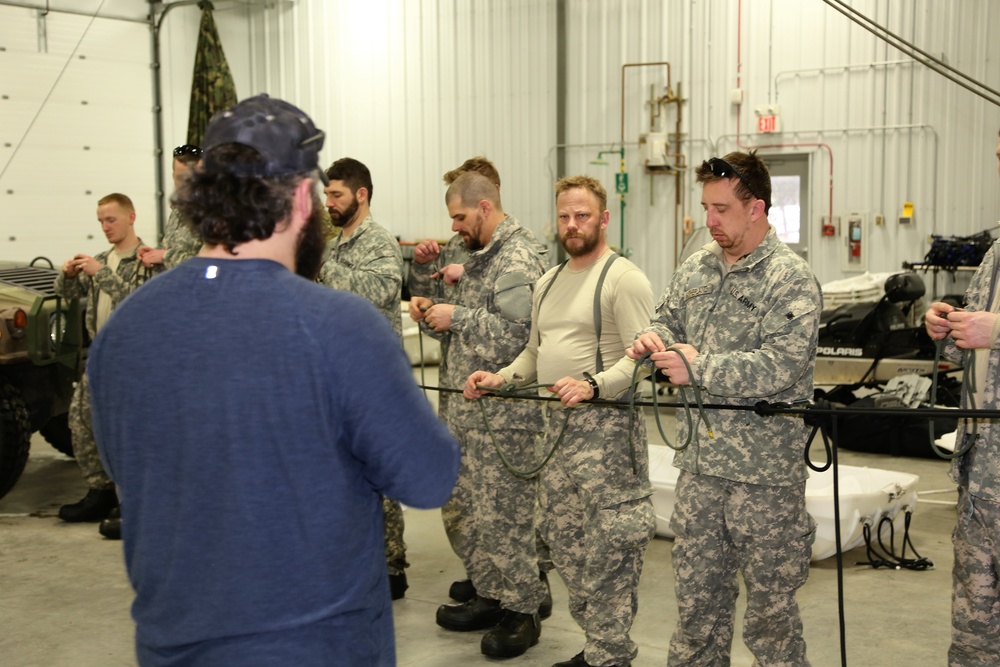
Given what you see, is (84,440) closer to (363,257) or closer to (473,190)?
(363,257)

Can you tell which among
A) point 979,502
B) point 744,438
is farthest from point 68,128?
point 979,502

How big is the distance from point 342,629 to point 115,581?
3895 mm

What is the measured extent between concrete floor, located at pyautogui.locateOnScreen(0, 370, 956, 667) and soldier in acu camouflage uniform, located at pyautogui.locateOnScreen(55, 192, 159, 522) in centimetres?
21

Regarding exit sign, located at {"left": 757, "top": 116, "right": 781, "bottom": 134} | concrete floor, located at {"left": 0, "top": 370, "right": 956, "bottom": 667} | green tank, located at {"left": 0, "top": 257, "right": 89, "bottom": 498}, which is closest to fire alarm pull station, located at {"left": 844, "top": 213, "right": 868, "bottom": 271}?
exit sign, located at {"left": 757, "top": 116, "right": 781, "bottom": 134}

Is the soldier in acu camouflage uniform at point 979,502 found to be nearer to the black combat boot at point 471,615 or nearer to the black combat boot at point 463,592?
the black combat boot at point 471,615

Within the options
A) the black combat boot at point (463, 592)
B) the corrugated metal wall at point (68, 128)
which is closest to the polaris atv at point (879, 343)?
the black combat boot at point (463, 592)

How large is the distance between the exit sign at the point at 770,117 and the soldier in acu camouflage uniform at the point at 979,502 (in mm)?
7594

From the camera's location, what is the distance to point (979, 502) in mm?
3010

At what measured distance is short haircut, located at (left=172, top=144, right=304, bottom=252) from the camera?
1561 millimetres

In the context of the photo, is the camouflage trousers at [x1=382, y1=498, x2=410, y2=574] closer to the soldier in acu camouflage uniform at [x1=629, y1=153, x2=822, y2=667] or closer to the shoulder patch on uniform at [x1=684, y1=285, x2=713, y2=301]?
the soldier in acu camouflage uniform at [x1=629, y1=153, x2=822, y2=667]

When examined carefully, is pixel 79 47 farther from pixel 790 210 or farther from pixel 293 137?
pixel 293 137

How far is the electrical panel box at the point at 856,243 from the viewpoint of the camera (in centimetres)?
1012

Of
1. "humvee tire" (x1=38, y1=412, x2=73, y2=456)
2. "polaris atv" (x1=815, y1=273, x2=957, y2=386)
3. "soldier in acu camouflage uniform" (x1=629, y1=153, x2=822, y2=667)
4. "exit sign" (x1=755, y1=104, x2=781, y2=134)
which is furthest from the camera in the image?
"exit sign" (x1=755, y1=104, x2=781, y2=134)

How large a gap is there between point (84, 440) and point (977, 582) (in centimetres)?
479
